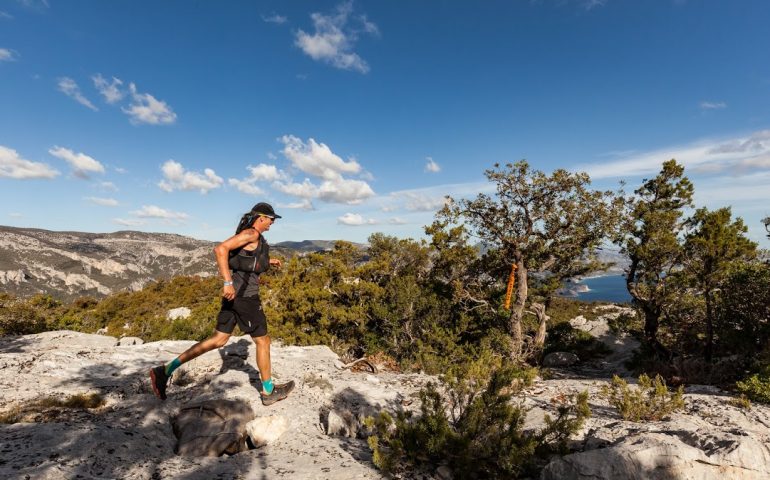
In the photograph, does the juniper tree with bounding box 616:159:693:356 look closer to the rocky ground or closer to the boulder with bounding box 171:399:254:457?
the rocky ground

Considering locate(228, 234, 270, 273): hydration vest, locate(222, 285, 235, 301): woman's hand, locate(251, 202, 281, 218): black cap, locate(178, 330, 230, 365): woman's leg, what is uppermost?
locate(251, 202, 281, 218): black cap

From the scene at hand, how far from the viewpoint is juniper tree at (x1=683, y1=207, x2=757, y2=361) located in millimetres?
11938

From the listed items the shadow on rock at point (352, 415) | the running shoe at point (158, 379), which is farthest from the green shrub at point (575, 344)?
the running shoe at point (158, 379)

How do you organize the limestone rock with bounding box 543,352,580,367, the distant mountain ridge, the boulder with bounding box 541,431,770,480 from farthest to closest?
the distant mountain ridge < the limestone rock with bounding box 543,352,580,367 < the boulder with bounding box 541,431,770,480

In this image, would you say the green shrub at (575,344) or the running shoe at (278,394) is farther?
the green shrub at (575,344)

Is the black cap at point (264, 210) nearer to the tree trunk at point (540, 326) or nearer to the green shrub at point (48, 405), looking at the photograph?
the green shrub at point (48, 405)

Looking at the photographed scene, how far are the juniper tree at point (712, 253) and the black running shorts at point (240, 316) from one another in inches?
547

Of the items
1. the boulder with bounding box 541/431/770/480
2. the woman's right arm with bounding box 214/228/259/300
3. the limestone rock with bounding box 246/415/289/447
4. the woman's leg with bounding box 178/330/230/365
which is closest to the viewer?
the boulder with bounding box 541/431/770/480

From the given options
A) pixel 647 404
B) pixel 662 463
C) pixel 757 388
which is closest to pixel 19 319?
pixel 662 463

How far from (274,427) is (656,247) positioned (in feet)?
48.3

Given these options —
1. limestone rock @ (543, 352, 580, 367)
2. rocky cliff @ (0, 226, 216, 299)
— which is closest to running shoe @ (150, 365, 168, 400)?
limestone rock @ (543, 352, 580, 367)

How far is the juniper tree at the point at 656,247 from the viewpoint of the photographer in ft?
44.3

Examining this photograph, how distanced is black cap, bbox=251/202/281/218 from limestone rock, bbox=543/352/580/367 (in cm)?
1782

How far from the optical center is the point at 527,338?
1742 centimetres
